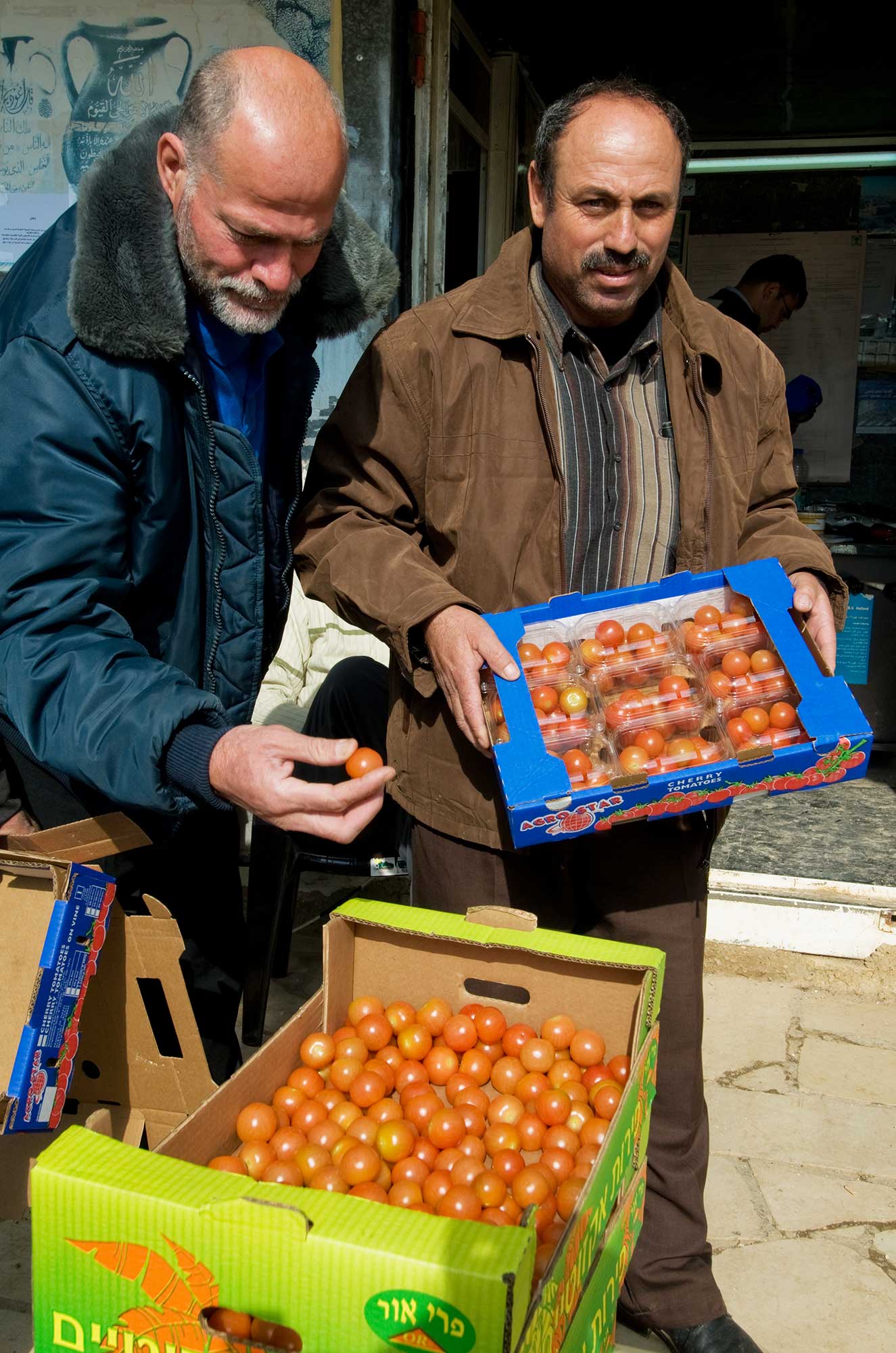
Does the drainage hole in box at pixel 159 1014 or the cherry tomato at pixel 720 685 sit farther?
the drainage hole in box at pixel 159 1014

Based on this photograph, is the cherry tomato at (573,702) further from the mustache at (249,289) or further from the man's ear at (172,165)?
the man's ear at (172,165)

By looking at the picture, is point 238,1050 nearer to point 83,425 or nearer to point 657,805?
point 657,805

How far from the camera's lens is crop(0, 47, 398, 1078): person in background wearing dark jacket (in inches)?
65.3

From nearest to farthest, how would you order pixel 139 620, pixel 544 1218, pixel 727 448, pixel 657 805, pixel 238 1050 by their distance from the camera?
pixel 544 1218 < pixel 657 805 < pixel 139 620 < pixel 727 448 < pixel 238 1050

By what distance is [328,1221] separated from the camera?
1059 mm

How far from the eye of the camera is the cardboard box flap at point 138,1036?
1752 millimetres

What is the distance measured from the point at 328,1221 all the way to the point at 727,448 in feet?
5.13

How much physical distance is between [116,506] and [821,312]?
6578 mm

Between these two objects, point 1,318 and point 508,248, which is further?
point 508,248

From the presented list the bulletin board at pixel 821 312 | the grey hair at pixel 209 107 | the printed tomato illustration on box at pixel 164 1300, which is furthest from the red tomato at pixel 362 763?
the bulletin board at pixel 821 312

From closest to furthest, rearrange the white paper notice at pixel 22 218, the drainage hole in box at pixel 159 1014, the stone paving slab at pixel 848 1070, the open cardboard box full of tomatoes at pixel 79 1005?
the open cardboard box full of tomatoes at pixel 79 1005 → the drainage hole in box at pixel 159 1014 → the stone paving slab at pixel 848 1070 → the white paper notice at pixel 22 218

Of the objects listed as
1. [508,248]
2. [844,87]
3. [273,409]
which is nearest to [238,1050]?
[273,409]

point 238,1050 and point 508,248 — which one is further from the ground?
point 508,248

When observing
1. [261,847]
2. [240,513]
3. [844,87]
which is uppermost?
[844,87]
